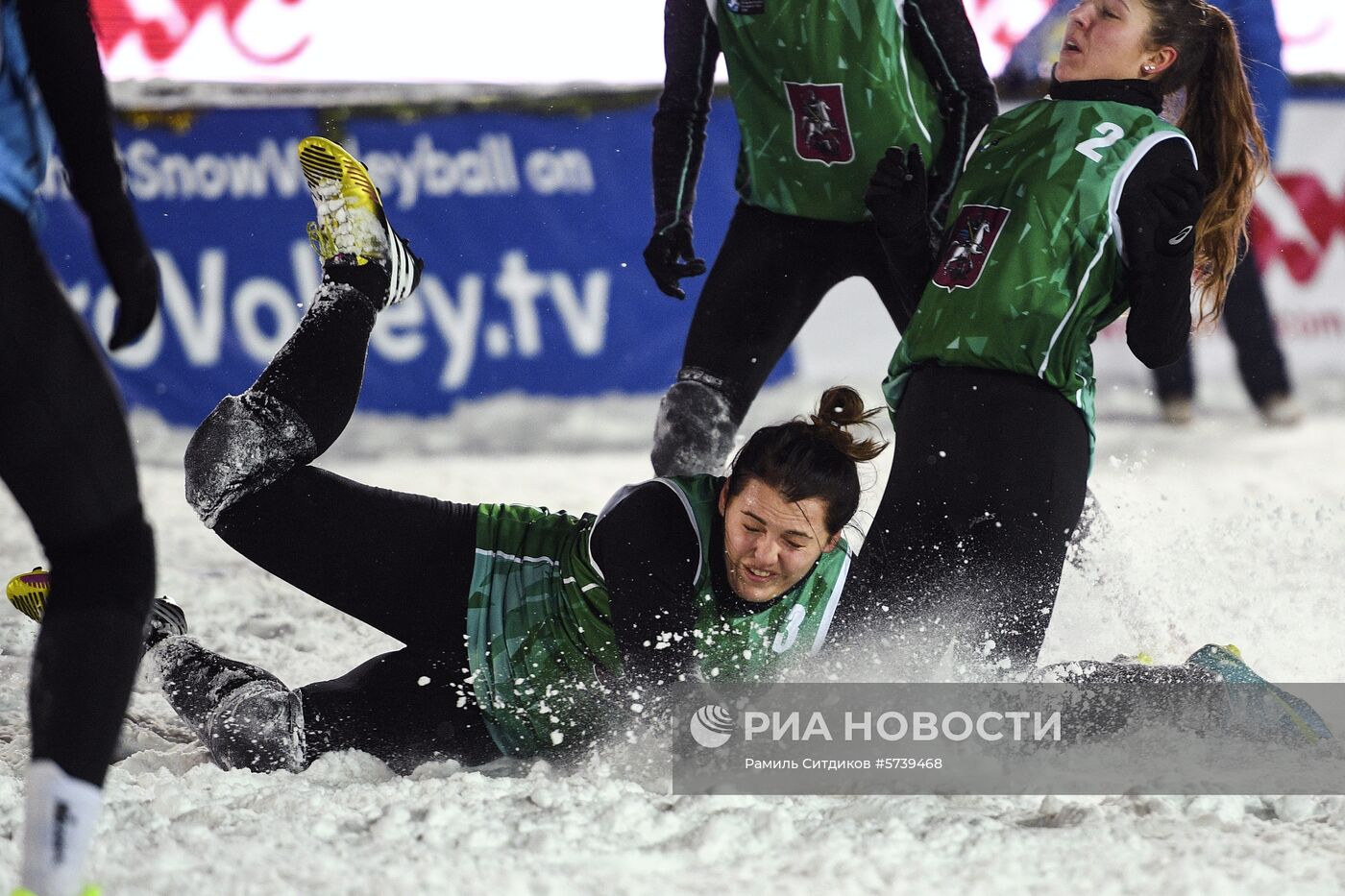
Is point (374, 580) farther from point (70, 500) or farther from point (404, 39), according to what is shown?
point (404, 39)

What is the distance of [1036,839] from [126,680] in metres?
1.20

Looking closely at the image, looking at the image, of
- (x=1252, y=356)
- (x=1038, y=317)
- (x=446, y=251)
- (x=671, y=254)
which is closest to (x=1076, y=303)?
(x=1038, y=317)

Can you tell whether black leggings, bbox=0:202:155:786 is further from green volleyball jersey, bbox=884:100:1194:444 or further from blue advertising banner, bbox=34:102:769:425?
blue advertising banner, bbox=34:102:769:425

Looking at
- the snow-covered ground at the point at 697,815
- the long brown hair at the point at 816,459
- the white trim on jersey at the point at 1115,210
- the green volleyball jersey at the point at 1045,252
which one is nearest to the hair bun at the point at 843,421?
the long brown hair at the point at 816,459

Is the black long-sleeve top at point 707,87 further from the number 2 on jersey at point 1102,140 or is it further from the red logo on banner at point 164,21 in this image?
the red logo on banner at point 164,21

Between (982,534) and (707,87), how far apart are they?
1.25m

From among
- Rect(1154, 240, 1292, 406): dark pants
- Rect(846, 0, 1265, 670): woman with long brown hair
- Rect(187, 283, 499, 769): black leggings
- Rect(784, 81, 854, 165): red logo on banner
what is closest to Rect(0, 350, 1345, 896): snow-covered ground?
Rect(187, 283, 499, 769): black leggings

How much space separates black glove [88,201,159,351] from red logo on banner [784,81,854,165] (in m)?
1.63

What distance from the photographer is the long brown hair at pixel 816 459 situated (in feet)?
7.18

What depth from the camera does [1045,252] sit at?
2.36 meters

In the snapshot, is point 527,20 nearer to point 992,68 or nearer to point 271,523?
point 992,68

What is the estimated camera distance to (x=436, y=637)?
7.99ft

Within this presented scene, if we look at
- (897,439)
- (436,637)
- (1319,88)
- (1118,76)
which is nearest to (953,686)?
(897,439)

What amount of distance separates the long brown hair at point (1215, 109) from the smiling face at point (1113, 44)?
0.02 metres
